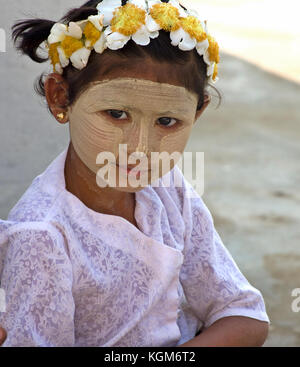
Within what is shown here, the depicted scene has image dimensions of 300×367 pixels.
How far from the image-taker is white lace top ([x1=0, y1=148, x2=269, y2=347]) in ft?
6.64

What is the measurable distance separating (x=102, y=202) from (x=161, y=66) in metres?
0.47

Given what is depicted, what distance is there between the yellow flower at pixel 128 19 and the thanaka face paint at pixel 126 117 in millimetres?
135

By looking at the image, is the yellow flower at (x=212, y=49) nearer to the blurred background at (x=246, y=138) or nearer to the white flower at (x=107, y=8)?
the white flower at (x=107, y=8)

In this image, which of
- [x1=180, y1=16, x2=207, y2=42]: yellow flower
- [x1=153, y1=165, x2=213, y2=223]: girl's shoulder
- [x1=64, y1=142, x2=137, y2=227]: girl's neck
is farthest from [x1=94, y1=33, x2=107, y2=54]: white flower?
[x1=153, y1=165, x2=213, y2=223]: girl's shoulder

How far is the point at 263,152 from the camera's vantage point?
5.68 meters

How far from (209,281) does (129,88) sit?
2.54 feet

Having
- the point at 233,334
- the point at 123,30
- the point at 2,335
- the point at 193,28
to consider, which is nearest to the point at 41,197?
the point at 2,335

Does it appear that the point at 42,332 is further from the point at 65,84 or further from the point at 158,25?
the point at 158,25

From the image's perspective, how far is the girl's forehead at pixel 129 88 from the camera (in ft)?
6.69

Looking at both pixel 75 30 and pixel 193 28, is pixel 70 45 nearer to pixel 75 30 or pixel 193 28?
pixel 75 30

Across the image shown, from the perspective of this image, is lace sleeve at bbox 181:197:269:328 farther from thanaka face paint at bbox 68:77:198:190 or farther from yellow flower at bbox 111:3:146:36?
yellow flower at bbox 111:3:146:36

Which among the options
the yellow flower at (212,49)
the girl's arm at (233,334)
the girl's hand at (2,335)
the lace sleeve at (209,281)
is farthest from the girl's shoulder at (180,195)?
the girl's hand at (2,335)

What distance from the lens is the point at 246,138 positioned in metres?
5.94
